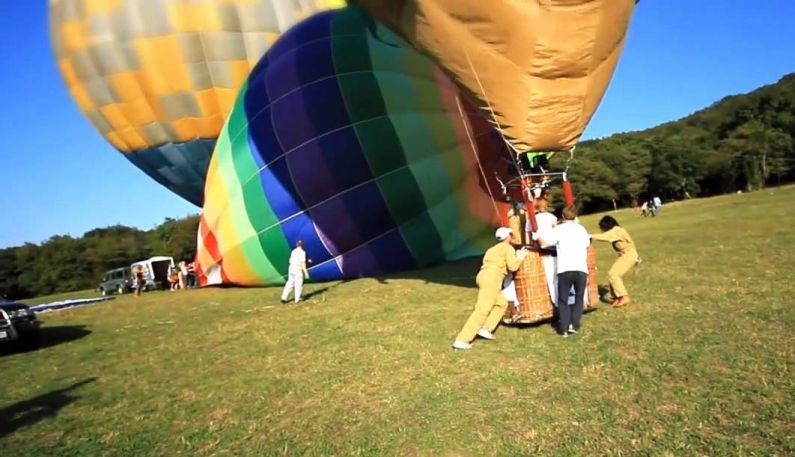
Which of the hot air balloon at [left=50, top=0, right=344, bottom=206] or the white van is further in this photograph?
the white van

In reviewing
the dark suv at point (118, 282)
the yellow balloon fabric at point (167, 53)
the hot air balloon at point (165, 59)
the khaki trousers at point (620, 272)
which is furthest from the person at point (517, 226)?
the dark suv at point (118, 282)

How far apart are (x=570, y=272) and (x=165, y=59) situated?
44.0 ft

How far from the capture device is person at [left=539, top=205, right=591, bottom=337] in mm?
5328

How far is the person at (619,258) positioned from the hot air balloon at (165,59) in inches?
402

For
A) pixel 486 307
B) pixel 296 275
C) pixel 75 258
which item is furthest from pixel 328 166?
pixel 75 258

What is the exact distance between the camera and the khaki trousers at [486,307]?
5.32m

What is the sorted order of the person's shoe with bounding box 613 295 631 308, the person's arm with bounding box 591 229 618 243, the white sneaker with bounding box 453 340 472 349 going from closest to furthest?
the white sneaker with bounding box 453 340 472 349 → the person's shoe with bounding box 613 295 631 308 → the person's arm with bounding box 591 229 618 243

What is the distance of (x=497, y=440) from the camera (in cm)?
327

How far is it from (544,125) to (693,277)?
3352mm

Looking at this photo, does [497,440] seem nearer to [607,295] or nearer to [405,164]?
[607,295]

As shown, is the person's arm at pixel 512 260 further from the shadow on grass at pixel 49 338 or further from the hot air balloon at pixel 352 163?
the shadow on grass at pixel 49 338

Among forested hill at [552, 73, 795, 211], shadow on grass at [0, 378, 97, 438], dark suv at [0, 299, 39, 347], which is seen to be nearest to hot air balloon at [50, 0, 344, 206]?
dark suv at [0, 299, 39, 347]

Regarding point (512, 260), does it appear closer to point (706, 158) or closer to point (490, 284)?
point (490, 284)

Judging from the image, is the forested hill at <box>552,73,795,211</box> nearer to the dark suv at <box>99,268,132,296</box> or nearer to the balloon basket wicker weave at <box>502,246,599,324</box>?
the dark suv at <box>99,268,132,296</box>
